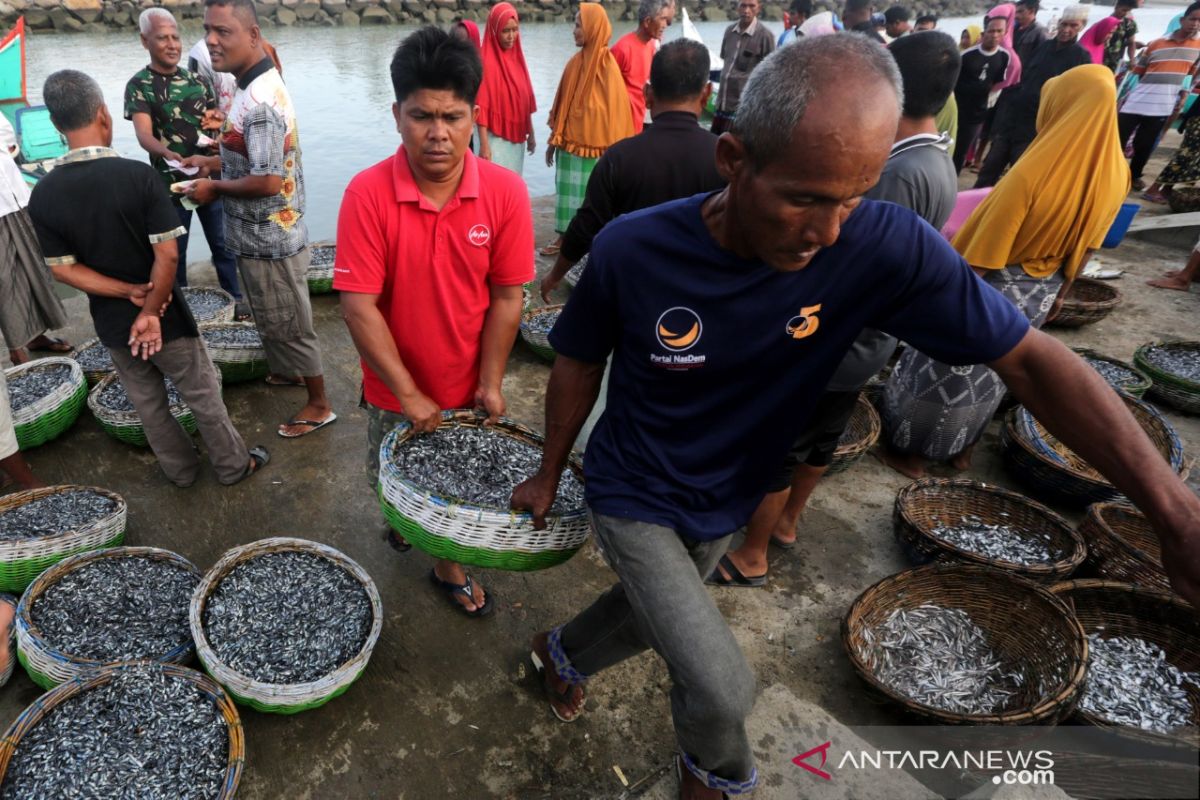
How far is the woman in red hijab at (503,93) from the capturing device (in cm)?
554

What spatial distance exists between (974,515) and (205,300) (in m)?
5.29

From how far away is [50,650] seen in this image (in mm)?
2293

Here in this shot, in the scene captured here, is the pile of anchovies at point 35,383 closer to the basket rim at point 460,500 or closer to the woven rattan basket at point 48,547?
the woven rattan basket at point 48,547

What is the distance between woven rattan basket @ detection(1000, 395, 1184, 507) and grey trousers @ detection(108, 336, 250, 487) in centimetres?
427

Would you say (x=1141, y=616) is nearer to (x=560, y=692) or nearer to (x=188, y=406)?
(x=560, y=692)

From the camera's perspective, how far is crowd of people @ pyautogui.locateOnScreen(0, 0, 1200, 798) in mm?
1402

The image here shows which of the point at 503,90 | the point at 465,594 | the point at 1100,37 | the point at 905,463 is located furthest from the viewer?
the point at 1100,37

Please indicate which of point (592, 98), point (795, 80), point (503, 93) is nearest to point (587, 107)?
point (592, 98)

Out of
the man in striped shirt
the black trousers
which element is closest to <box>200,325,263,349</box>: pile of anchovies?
the black trousers

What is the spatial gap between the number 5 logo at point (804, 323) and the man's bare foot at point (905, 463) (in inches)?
107

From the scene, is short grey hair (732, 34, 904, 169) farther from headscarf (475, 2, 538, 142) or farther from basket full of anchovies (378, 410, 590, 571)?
headscarf (475, 2, 538, 142)

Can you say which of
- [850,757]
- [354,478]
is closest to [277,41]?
[354,478]

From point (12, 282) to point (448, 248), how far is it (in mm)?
3422

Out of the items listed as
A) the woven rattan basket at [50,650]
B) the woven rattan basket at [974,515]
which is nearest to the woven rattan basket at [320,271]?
the woven rattan basket at [50,650]
